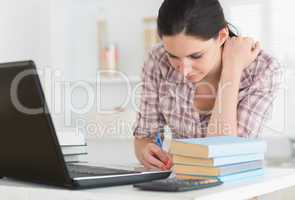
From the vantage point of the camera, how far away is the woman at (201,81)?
1.48 m

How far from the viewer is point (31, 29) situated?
135 inches

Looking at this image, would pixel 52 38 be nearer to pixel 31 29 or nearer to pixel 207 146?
pixel 31 29

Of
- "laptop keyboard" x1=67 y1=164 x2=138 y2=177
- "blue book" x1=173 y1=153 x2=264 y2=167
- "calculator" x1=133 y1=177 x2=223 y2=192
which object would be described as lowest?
"laptop keyboard" x1=67 y1=164 x2=138 y2=177

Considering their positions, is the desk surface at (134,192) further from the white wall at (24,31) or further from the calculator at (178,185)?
the white wall at (24,31)

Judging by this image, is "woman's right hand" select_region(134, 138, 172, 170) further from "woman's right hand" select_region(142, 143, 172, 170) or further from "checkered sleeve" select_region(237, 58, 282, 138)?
"checkered sleeve" select_region(237, 58, 282, 138)

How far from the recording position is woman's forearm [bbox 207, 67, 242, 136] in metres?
1.49

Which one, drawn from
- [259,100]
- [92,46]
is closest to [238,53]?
[259,100]

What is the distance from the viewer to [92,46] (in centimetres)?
343

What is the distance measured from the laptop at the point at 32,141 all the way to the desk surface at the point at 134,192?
0.07ft

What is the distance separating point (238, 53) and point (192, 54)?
19cm

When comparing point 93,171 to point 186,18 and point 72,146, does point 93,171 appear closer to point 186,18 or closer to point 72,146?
point 72,146

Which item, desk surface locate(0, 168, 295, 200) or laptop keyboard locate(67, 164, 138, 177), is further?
laptop keyboard locate(67, 164, 138, 177)

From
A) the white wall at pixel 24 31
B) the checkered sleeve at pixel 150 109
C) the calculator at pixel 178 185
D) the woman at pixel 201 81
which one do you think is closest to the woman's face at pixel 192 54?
Result: the woman at pixel 201 81

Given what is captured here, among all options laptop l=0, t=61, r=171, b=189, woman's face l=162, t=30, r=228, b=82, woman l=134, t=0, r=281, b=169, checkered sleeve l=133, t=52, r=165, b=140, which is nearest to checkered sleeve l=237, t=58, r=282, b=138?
woman l=134, t=0, r=281, b=169
